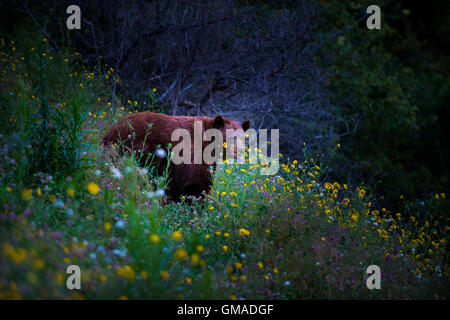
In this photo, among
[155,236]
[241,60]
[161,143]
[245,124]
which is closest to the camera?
[155,236]

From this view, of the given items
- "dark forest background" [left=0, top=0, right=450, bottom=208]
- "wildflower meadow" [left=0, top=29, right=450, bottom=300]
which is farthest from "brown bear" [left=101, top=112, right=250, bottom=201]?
"dark forest background" [left=0, top=0, right=450, bottom=208]

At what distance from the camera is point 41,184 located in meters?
3.03

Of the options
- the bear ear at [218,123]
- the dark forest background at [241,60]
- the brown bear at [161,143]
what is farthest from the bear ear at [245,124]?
the dark forest background at [241,60]

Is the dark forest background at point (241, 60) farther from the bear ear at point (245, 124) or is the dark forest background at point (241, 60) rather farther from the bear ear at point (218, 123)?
the bear ear at point (245, 124)

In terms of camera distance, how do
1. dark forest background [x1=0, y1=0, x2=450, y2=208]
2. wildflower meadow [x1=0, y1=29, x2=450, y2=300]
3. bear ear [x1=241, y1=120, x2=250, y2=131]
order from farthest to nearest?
1. dark forest background [x1=0, y1=0, x2=450, y2=208]
2. bear ear [x1=241, y1=120, x2=250, y2=131]
3. wildflower meadow [x1=0, y1=29, x2=450, y2=300]

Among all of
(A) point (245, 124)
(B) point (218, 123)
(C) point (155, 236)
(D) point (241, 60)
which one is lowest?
(C) point (155, 236)

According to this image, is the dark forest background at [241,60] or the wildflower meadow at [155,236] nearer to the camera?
the wildflower meadow at [155,236]

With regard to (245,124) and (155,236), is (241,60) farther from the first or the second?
(155,236)

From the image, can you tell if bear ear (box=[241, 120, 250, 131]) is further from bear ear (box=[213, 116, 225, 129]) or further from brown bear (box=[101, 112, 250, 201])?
brown bear (box=[101, 112, 250, 201])

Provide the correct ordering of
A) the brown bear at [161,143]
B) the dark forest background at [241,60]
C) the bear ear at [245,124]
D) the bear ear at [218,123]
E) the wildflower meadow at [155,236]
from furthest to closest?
the dark forest background at [241,60] < the bear ear at [245,124] < the bear ear at [218,123] < the brown bear at [161,143] < the wildflower meadow at [155,236]

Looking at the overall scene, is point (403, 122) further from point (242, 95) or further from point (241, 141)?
point (241, 141)

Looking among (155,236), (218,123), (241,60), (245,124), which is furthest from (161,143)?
(241,60)
